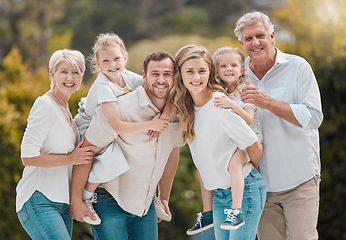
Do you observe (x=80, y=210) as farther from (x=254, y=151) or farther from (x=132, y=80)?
(x=254, y=151)

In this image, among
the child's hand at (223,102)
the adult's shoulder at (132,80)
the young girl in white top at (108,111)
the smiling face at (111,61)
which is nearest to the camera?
the child's hand at (223,102)

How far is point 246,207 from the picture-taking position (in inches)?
106

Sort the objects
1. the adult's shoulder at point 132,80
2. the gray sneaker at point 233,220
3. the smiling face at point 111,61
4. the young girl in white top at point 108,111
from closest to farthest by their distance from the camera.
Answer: the gray sneaker at point 233,220
the young girl in white top at point 108,111
the smiling face at point 111,61
the adult's shoulder at point 132,80

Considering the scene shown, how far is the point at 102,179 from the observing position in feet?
9.15

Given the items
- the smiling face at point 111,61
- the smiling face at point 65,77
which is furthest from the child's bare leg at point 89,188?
the smiling face at point 111,61

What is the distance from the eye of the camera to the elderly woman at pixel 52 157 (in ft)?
8.77

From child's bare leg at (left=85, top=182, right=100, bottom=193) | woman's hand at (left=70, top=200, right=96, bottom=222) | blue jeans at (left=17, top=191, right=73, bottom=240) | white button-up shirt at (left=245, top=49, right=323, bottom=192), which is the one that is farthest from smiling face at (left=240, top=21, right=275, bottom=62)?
A: blue jeans at (left=17, top=191, right=73, bottom=240)

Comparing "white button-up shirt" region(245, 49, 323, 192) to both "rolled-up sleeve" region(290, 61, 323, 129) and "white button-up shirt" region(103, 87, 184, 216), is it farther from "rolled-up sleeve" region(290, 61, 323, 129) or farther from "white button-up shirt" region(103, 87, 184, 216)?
"white button-up shirt" region(103, 87, 184, 216)

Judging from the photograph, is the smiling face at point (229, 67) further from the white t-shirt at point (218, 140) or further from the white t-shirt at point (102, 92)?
the white t-shirt at point (102, 92)

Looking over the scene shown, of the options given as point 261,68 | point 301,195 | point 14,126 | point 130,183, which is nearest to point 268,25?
point 261,68

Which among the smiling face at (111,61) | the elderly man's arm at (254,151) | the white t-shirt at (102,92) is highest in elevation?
the smiling face at (111,61)

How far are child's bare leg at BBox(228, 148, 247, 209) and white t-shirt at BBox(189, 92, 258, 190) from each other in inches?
1.1

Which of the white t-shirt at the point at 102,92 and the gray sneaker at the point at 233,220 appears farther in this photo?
the white t-shirt at the point at 102,92

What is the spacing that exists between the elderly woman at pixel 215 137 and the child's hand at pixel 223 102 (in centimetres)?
3
